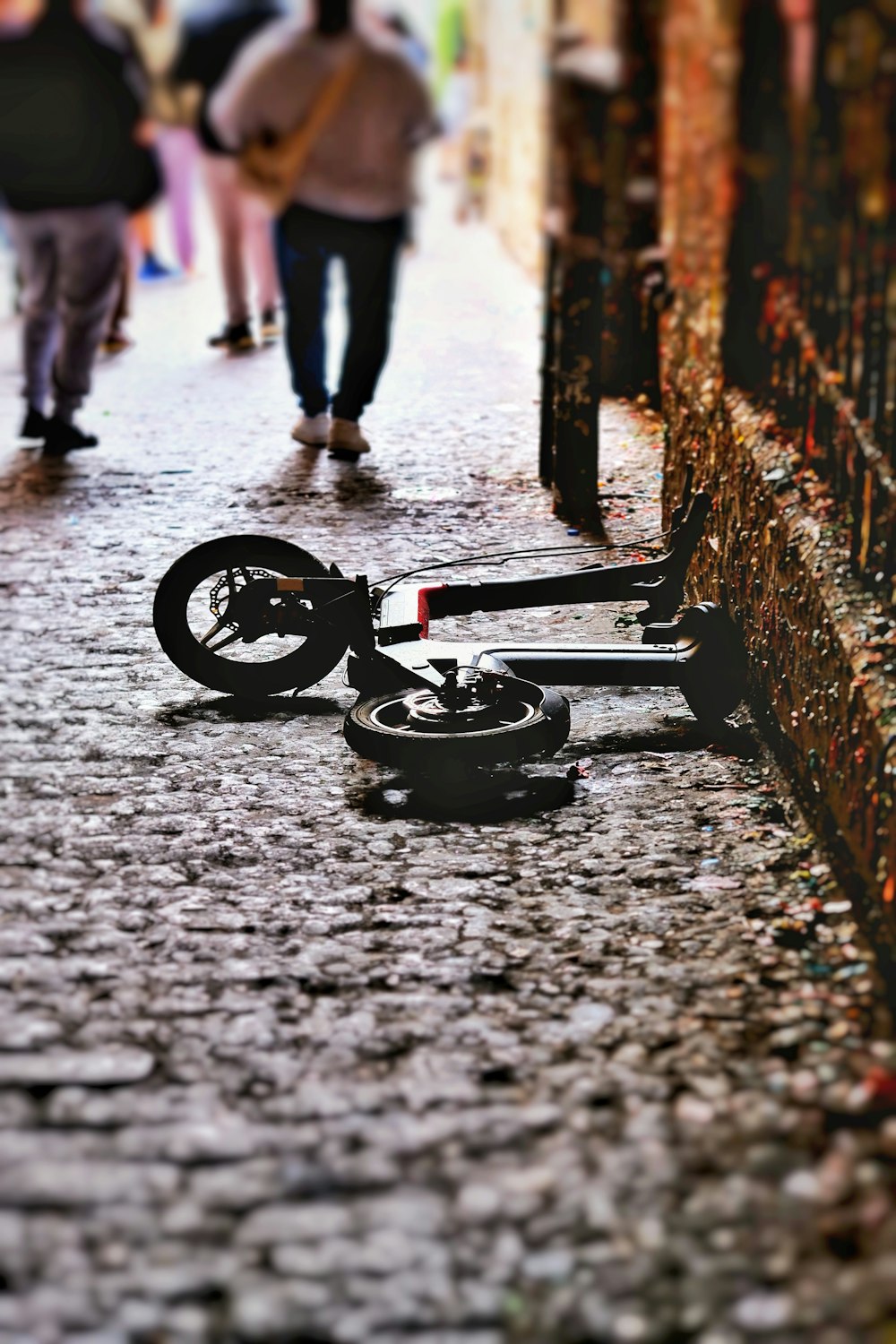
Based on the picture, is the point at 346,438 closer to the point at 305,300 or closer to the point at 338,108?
the point at 305,300

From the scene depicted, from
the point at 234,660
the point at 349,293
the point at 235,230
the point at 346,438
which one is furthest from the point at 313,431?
the point at 234,660

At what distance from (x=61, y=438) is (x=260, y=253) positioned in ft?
10.5

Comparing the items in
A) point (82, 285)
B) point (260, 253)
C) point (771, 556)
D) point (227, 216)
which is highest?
point (227, 216)

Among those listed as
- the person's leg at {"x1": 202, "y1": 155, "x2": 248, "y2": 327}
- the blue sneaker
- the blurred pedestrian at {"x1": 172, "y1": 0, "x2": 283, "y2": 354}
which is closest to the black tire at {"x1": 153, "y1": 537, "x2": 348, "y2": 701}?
the blurred pedestrian at {"x1": 172, "y1": 0, "x2": 283, "y2": 354}

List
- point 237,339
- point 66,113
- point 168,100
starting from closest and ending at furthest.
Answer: point 168,100
point 66,113
point 237,339

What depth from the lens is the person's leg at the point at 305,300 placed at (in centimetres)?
847

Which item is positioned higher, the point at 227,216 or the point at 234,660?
the point at 227,216

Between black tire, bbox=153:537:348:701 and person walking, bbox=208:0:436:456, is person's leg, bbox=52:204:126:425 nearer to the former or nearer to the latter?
person walking, bbox=208:0:436:456

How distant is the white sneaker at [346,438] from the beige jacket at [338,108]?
1229mm

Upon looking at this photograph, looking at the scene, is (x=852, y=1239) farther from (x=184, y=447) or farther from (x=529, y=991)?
(x=184, y=447)

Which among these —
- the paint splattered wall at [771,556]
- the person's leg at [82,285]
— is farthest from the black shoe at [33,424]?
the paint splattered wall at [771,556]

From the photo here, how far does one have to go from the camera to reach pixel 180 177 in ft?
39.9

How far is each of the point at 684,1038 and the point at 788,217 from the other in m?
1.76

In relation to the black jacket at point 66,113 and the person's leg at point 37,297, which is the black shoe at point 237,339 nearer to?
the person's leg at point 37,297
